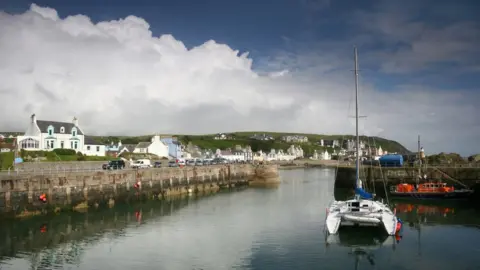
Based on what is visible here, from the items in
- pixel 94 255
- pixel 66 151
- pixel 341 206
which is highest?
pixel 66 151

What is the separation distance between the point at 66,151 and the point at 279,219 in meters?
42.6

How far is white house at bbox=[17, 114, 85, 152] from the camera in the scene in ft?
226

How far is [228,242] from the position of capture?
28.8 m

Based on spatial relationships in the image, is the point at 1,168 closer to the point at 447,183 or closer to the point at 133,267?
the point at 133,267

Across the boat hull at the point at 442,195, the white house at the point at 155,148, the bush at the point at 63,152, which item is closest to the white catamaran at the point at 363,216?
the boat hull at the point at 442,195

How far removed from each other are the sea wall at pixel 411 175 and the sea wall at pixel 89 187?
23.9m

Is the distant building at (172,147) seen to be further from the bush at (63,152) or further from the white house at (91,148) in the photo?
the bush at (63,152)

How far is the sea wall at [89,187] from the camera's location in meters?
35.5

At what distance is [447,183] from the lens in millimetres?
56812

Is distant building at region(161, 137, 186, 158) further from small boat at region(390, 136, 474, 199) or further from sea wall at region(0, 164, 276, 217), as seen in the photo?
small boat at region(390, 136, 474, 199)

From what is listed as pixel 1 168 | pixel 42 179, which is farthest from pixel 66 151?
pixel 42 179

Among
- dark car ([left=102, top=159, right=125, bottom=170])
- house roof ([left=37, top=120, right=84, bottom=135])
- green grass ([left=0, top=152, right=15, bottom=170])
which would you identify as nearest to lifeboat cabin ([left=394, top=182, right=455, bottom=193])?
dark car ([left=102, top=159, right=125, bottom=170])

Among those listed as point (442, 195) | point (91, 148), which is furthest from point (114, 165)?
point (442, 195)

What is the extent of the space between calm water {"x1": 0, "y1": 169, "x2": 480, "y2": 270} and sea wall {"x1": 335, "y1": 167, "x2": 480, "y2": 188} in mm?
15195
